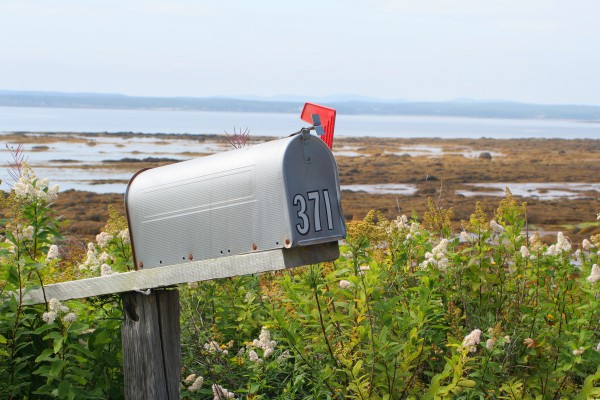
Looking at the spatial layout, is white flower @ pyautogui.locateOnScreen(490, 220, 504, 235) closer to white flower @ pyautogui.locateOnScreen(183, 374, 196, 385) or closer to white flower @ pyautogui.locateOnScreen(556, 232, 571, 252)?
white flower @ pyautogui.locateOnScreen(556, 232, 571, 252)

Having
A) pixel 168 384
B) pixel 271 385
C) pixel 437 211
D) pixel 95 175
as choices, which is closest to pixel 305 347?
pixel 271 385

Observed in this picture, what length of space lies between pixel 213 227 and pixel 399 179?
3245cm

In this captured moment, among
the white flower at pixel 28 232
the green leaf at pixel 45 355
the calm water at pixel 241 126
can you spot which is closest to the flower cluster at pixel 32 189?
the white flower at pixel 28 232

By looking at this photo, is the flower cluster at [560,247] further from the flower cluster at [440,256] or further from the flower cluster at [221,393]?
the flower cluster at [221,393]

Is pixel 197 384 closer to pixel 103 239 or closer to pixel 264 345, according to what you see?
pixel 264 345

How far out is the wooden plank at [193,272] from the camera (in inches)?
118

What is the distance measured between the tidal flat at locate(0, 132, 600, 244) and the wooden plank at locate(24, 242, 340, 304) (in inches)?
391

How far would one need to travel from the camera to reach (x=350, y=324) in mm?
3672

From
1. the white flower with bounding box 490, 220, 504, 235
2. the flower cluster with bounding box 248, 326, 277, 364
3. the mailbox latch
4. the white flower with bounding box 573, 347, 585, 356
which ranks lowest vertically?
the white flower with bounding box 573, 347, 585, 356

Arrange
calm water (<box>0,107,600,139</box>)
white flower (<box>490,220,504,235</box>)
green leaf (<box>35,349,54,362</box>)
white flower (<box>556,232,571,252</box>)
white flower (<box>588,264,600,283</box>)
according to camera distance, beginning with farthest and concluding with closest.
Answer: calm water (<box>0,107,600,139</box>), white flower (<box>556,232,571,252</box>), white flower (<box>490,220,504,235</box>), white flower (<box>588,264,600,283</box>), green leaf (<box>35,349,54,362</box>)

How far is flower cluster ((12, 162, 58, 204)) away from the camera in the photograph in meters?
3.51

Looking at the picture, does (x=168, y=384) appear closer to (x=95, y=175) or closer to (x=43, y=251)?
(x=43, y=251)

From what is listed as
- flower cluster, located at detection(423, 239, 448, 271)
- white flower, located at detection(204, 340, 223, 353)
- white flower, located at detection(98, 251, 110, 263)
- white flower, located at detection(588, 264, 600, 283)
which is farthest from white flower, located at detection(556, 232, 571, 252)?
white flower, located at detection(98, 251, 110, 263)

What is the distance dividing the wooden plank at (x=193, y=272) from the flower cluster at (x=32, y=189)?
0.37 metres
